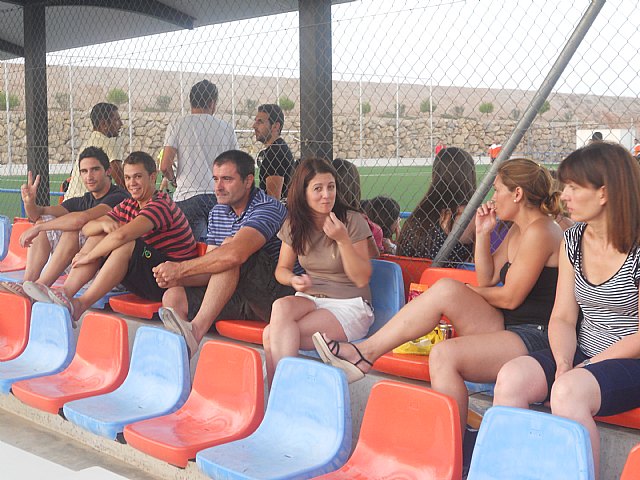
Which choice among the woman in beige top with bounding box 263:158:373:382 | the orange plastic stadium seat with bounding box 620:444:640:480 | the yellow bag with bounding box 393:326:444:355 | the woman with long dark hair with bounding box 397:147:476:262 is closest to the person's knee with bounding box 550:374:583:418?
the orange plastic stadium seat with bounding box 620:444:640:480

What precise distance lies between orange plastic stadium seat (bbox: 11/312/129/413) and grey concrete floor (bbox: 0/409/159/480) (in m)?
0.29

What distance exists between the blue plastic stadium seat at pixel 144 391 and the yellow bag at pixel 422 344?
0.83m

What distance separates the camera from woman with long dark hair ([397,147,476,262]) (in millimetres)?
4312

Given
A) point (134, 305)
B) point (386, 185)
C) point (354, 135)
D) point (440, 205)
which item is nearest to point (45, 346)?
point (134, 305)

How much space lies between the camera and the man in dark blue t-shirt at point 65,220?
5027 mm

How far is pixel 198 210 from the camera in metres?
5.71

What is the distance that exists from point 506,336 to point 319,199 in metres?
1.16

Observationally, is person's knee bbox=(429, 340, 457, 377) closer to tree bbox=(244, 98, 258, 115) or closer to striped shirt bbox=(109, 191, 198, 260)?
striped shirt bbox=(109, 191, 198, 260)

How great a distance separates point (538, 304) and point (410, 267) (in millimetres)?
1135

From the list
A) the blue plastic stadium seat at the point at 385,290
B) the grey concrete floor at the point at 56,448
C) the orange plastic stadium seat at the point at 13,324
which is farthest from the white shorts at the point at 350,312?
the orange plastic stadium seat at the point at 13,324

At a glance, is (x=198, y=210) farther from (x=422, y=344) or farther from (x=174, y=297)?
(x=422, y=344)

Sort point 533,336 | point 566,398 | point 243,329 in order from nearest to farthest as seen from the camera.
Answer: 1. point 566,398
2. point 533,336
3. point 243,329

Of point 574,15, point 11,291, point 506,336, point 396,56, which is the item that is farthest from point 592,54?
point 11,291

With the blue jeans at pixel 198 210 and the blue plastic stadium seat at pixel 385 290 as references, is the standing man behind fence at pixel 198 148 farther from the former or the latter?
the blue plastic stadium seat at pixel 385 290
